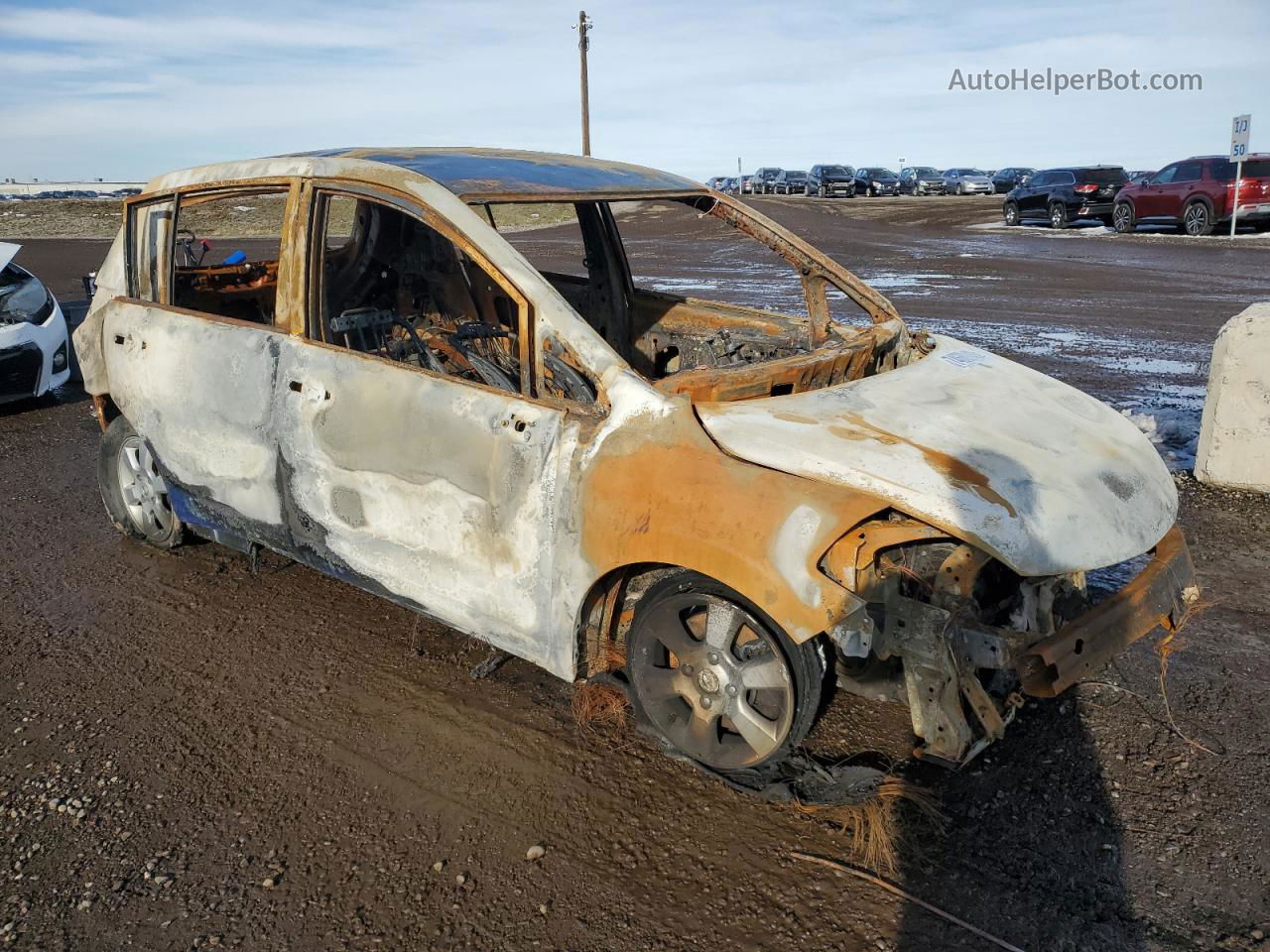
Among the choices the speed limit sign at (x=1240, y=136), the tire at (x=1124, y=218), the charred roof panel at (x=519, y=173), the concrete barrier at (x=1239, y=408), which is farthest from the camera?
the tire at (x=1124, y=218)

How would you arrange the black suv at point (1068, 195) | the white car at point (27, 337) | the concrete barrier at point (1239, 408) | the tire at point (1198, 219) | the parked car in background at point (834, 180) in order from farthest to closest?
the parked car in background at point (834, 180) < the black suv at point (1068, 195) < the tire at point (1198, 219) < the white car at point (27, 337) < the concrete barrier at point (1239, 408)

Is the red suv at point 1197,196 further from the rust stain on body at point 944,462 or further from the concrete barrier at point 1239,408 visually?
the rust stain on body at point 944,462

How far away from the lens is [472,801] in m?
3.02

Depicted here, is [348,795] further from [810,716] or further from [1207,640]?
[1207,640]

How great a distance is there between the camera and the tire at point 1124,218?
2239cm

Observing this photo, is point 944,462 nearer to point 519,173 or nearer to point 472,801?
point 472,801

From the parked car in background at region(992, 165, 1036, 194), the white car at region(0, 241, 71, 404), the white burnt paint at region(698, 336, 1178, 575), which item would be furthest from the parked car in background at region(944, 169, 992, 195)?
the white burnt paint at region(698, 336, 1178, 575)

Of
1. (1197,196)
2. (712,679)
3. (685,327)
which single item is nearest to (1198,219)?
(1197,196)

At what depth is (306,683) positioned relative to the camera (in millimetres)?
3742

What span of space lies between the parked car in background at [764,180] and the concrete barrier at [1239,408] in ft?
151

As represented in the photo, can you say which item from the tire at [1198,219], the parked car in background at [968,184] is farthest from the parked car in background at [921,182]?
the tire at [1198,219]

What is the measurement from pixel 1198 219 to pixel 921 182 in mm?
24244

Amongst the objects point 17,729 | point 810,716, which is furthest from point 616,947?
point 17,729

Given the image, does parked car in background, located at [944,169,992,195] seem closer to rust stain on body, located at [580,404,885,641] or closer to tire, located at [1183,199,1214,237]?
tire, located at [1183,199,1214,237]
